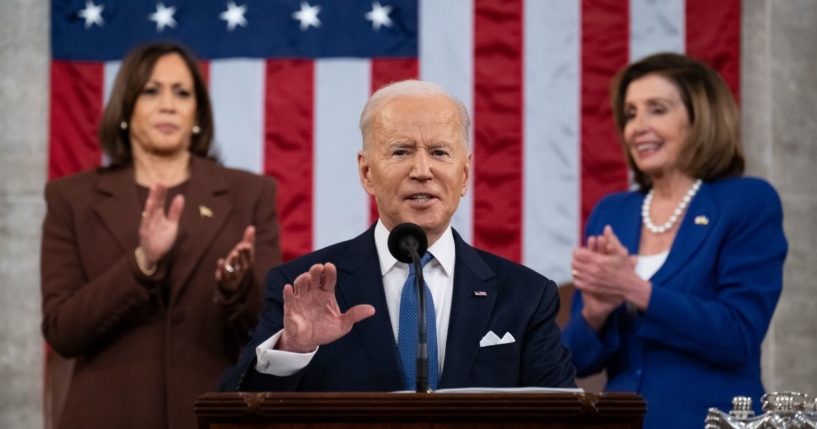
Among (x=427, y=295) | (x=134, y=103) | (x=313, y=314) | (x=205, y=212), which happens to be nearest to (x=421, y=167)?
(x=427, y=295)

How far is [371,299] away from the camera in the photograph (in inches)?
115

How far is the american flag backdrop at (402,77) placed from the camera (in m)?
5.29

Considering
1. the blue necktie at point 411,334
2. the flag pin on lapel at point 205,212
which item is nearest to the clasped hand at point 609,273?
the blue necktie at point 411,334

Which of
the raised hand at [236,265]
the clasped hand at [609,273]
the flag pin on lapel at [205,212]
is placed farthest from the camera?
the flag pin on lapel at [205,212]

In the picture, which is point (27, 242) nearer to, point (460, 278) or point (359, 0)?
point (359, 0)

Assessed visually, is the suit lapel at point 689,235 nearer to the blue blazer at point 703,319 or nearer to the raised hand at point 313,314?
the blue blazer at point 703,319

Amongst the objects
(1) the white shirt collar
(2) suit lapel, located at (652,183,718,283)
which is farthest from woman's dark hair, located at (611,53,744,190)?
(1) the white shirt collar

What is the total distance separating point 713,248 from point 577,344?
1.56 ft

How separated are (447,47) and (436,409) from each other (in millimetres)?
3278

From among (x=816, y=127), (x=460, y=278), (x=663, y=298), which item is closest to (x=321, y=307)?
(x=460, y=278)

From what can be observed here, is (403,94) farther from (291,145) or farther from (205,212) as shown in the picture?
(291,145)

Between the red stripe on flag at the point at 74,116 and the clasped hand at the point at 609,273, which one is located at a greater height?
the red stripe on flag at the point at 74,116

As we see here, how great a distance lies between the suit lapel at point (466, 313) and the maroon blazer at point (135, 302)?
1.19 meters

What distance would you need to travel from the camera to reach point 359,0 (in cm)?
538
